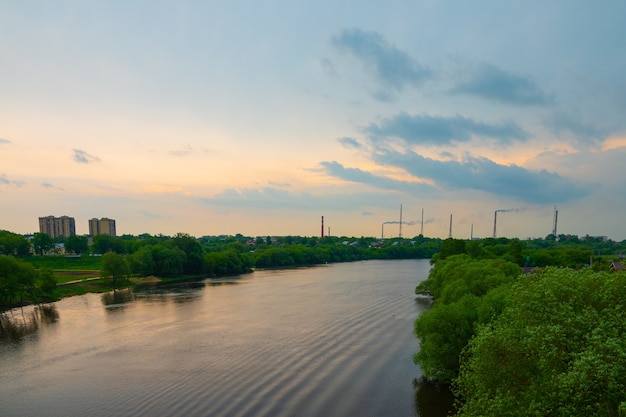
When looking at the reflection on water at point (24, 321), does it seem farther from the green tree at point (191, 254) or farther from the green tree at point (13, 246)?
the green tree at point (13, 246)

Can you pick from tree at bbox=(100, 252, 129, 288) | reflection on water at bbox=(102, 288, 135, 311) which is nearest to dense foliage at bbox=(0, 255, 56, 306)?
reflection on water at bbox=(102, 288, 135, 311)

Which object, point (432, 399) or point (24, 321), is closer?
point (432, 399)

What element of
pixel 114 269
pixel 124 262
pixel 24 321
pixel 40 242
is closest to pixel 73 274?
pixel 124 262

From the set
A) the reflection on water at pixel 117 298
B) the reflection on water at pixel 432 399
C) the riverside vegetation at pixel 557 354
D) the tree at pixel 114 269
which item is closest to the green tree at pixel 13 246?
the tree at pixel 114 269

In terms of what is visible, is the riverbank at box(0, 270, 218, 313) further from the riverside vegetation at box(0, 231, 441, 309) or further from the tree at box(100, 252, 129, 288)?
the tree at box(100, 252, 129, 288)

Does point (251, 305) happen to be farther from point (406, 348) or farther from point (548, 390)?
point (548, 390)

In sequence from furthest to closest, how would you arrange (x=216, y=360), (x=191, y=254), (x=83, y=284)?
1. (x=191, y=254)
2. (x=83, y=284)
3. (x=216, y=360)

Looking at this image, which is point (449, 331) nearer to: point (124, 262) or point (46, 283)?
point (46, 283)

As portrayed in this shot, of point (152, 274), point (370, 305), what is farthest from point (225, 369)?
point (152, 274)
